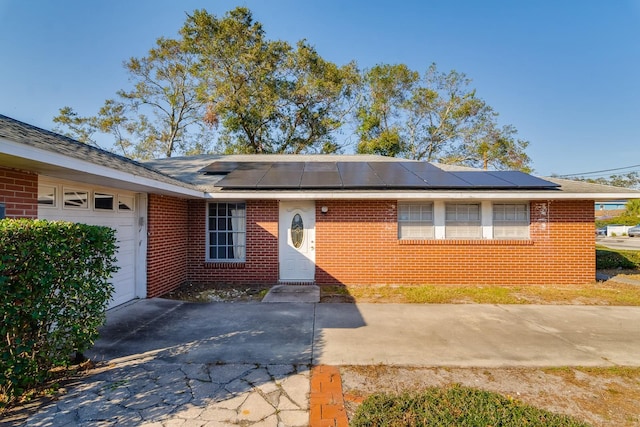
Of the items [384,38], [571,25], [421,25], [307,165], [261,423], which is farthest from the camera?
[384,38]

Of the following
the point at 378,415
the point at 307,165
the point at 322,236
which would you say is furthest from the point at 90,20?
the point at 378,415

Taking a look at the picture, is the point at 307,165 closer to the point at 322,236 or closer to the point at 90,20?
the point at 322,236

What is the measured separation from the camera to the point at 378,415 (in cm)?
250

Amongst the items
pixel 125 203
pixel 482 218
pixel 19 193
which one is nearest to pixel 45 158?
pixel 19 193

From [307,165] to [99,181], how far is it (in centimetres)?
653

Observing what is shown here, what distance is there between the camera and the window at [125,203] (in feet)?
21.3

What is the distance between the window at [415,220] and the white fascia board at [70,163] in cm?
589

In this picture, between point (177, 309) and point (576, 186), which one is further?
point (576, 186)

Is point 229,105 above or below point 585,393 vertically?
above

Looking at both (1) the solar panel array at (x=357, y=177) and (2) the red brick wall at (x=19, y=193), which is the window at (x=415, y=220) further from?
(2) the red brick wall at (x=19, y=193)

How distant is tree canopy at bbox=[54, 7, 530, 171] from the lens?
2130 centimetres

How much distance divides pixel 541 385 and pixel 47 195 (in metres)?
7.14

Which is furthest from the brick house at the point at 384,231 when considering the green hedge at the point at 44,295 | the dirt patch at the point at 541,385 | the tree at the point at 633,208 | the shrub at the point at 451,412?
the tree at the point at 633,208

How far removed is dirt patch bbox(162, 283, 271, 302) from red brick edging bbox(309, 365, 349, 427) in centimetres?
365
